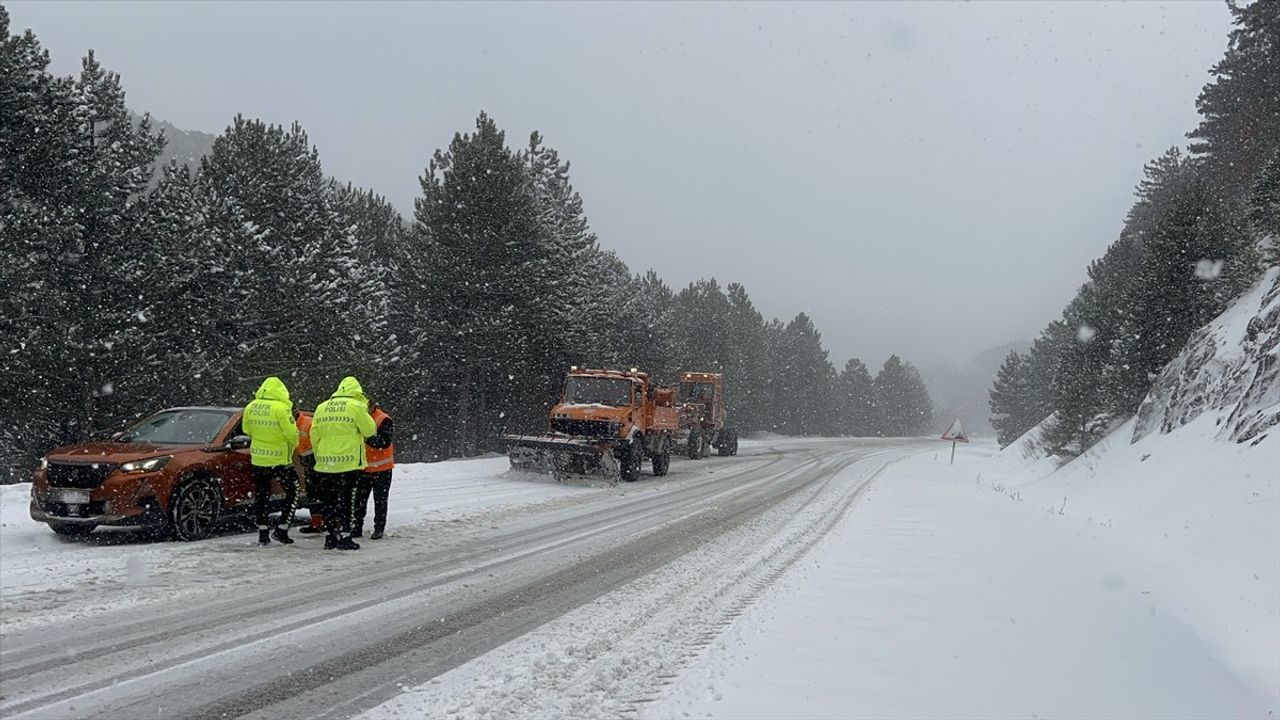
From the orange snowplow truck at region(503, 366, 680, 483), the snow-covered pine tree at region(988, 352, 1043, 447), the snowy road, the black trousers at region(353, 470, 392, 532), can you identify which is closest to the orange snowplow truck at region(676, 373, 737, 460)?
the orange snowplow truck at region(503, 366, 680, 483)

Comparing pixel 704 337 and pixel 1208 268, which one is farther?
pixel 704 337

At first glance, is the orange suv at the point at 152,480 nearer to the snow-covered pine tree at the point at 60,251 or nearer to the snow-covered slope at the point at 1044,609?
the snow-covered slope at the point at 1044,609

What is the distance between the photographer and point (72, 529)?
8141 millimetres

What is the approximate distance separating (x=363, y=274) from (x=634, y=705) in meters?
30.9

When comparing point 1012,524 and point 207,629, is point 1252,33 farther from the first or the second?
point 207,629

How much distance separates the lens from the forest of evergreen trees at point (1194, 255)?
25.1 meters

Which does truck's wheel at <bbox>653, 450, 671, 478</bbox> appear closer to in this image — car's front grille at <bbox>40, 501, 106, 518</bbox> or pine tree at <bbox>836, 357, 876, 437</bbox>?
car's front grille at <bbox>40, 501, 106, 518</bbox>

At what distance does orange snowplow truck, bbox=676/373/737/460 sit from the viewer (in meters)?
29.2

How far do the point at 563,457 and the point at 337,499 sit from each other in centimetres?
916

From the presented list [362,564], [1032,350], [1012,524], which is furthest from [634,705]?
[1032,350]

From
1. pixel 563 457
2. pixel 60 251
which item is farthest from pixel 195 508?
pixel 60 251

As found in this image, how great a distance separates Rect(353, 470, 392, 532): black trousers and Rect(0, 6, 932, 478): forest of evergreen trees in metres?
10.9

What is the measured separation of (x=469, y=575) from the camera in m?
7.52

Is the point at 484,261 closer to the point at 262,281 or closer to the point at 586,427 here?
the point at 262,281
